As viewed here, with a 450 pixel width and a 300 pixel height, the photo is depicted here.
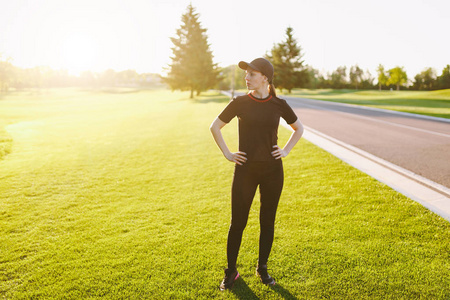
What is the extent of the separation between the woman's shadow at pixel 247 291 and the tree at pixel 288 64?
59020 mm

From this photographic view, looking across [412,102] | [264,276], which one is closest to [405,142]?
[264,276]

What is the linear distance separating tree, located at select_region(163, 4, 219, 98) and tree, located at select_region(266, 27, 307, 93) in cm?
1983

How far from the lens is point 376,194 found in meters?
5.27

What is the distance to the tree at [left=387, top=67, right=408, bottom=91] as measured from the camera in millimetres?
73625

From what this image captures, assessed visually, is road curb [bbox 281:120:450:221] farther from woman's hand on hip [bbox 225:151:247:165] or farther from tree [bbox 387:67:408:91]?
tree [bbox 387:67:408:91]

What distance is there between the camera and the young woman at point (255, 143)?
266cm

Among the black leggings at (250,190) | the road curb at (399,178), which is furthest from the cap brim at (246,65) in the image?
the road curb at (399,178)

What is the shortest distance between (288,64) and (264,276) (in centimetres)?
6256

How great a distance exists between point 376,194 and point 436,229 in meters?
1.32

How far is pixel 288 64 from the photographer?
60750 mm

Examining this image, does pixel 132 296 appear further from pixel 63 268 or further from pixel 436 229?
pixel 436 229

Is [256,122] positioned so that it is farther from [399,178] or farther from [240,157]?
[399,178]

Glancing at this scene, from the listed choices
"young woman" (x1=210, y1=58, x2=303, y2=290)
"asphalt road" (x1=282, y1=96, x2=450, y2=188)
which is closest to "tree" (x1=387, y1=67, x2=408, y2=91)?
"asphalt road" (x1=282, y1=96, x2=450, y2=188)

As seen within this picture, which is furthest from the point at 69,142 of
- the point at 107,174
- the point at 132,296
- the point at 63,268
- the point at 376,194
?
the point at 376,194
